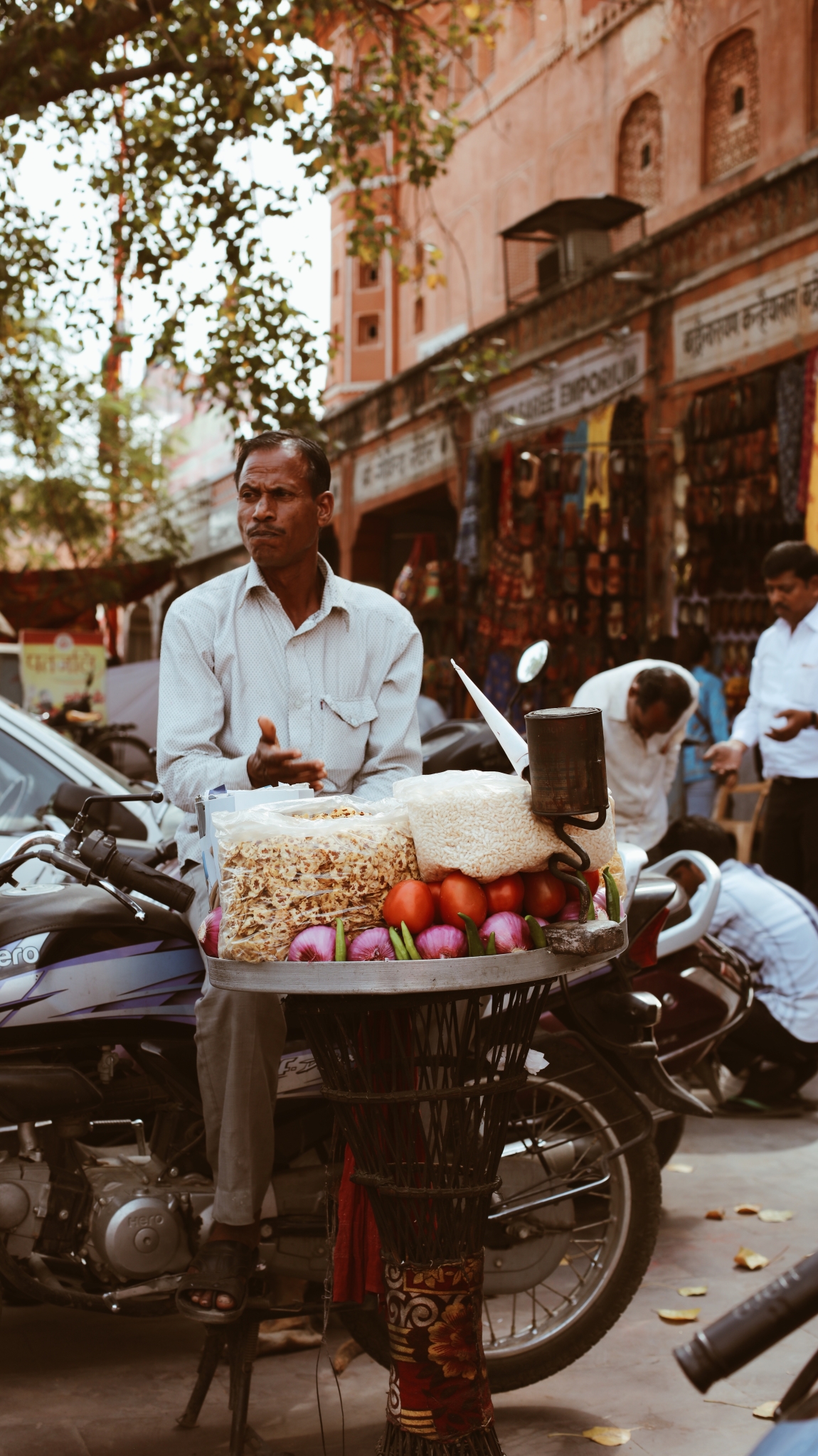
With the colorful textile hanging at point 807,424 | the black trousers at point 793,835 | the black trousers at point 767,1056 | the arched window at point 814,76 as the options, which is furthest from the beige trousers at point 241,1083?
the arched window at point 814,76

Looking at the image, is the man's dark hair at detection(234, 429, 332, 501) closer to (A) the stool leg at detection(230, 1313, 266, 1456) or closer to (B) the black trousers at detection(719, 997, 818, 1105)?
(A) the stool leg at detection(230, 1313, 266, 1456)

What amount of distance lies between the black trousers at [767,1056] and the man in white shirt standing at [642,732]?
0.79m

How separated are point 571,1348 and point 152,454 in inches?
1015

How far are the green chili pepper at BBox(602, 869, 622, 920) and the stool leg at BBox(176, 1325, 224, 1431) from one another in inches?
50.5

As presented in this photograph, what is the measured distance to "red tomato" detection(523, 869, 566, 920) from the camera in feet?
7.36

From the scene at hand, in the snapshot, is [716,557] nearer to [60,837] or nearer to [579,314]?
[579,314]

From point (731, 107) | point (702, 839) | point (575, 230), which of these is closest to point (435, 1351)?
point (702, 839)

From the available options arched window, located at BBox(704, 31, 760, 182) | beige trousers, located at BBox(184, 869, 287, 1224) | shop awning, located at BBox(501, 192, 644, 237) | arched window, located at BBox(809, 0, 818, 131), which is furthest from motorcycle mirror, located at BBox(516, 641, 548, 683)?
shop awning, located at BBox(501, 192, 644, 237)

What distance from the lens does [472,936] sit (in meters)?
2.10

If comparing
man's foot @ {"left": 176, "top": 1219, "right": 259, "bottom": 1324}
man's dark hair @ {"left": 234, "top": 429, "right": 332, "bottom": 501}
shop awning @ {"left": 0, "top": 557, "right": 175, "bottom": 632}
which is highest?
shop awning @ {"left": 0, "top": 557, "right": 175, "bottom": 632}

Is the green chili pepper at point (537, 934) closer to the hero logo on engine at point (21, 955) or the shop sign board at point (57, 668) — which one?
the hero logo on engine at point (21, 955)

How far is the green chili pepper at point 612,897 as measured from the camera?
2318mm

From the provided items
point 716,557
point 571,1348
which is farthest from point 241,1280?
point 716,557

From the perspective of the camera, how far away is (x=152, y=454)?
27312 millimetres
